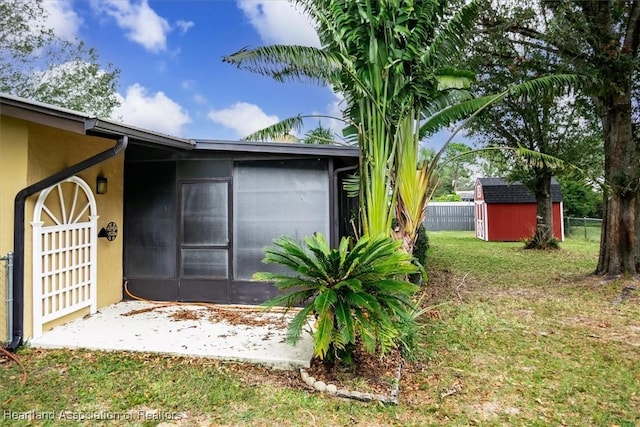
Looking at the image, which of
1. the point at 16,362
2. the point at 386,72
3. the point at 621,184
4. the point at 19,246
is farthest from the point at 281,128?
the point at 621,184

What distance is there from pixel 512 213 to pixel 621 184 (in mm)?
10832

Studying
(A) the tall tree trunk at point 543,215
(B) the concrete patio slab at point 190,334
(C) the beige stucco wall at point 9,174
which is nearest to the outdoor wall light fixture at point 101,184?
(C) the beige stucco wall at point 9,174

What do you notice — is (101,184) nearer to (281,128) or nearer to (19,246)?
(19,246)

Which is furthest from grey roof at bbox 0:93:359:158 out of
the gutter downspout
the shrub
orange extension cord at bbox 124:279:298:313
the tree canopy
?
the tree canopy

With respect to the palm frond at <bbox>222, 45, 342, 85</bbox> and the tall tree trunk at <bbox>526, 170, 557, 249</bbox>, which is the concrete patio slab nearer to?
the palm frond at <bbox>222, 45, 342, 85</bbox>

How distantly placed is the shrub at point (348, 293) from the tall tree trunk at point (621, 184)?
6.60 meters

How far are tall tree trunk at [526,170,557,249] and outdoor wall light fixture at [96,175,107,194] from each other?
45.8ft

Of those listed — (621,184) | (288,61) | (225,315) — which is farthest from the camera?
(621,184)

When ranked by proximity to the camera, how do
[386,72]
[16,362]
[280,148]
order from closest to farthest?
[16,362] < [386,72] < [280,148]

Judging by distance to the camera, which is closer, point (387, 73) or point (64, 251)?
point (387, 73)

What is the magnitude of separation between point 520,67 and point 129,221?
8.31 meters

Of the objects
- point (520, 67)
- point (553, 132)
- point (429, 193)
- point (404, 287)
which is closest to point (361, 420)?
point (404, 287)

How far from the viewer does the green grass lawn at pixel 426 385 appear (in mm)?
3045

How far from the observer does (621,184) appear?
762cm
